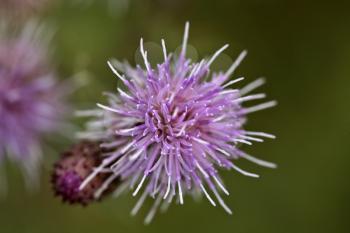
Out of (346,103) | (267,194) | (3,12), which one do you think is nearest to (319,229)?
(267,194)

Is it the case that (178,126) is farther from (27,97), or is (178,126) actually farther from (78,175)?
(27,97)

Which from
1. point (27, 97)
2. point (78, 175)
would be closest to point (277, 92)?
point (27, 97)

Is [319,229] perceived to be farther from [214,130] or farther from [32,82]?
[32,82]

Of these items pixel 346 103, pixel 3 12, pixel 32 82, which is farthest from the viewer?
pixel 346 103

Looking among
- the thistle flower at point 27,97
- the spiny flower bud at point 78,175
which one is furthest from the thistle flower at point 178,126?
the thistle flower at point 27,97

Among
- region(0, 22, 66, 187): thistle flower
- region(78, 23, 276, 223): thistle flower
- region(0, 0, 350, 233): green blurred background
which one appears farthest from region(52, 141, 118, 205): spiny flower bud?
region(0, 0, 350, 233): green blurred background

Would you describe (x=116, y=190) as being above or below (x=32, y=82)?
below
